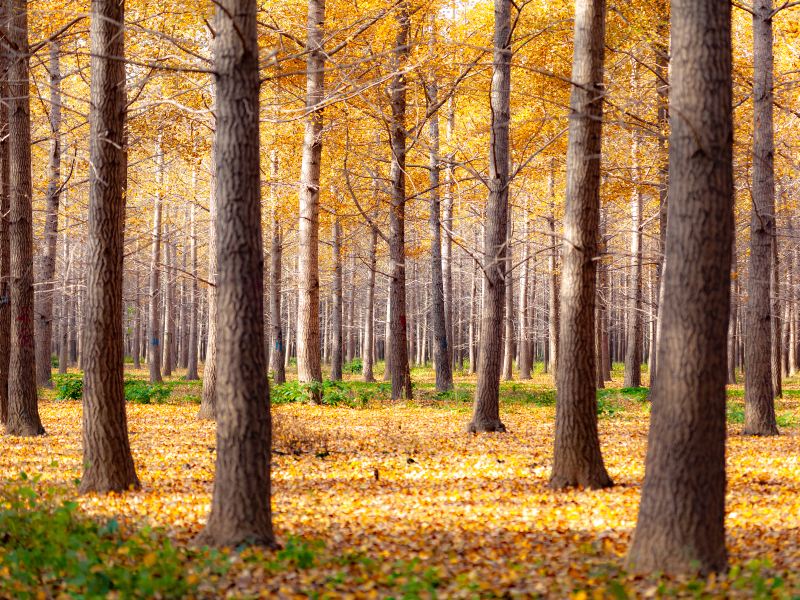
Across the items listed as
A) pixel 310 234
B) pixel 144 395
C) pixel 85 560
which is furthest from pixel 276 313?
pixel 85 560

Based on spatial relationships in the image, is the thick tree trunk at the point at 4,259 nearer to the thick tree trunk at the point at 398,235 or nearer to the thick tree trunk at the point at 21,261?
the thick tree trunk at the point at 21,261

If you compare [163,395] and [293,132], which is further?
[293,132]

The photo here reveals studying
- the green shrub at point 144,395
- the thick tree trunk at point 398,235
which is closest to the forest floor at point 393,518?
the green shrub at point 144,395

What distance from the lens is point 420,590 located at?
15.7ft

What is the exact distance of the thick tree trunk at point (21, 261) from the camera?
10805 mm

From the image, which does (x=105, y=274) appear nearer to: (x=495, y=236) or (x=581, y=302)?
(x=581, y=302)

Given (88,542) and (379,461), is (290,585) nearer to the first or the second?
(88,542)

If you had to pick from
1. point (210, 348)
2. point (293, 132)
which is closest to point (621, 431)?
point (210, 348)

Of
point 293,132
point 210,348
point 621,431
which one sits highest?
point 293,132

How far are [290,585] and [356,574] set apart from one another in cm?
49

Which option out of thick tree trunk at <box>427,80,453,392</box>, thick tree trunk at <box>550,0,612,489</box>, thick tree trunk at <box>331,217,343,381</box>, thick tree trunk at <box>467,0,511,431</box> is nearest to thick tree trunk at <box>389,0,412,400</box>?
thick tree trunk at <box>427,80,453,392</box>

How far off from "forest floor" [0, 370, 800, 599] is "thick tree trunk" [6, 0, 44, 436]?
24.6 inches

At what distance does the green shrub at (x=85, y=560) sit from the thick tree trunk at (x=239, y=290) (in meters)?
0.51

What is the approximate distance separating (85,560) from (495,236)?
826 centimetres
